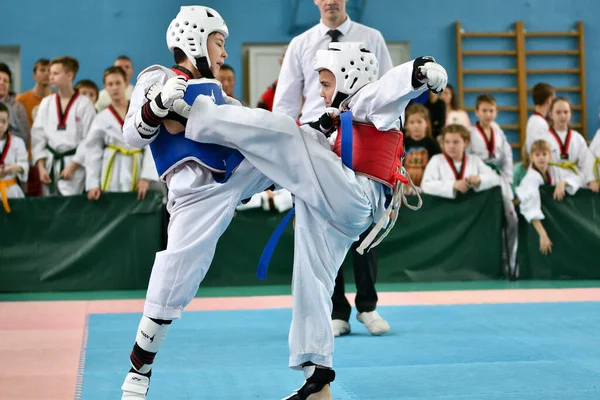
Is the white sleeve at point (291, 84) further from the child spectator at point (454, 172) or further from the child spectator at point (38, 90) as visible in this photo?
the child spectator at point (38, 90)

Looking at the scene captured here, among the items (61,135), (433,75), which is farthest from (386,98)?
(61,135)

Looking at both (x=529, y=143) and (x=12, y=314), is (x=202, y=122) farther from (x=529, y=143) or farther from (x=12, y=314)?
(x=529, y=143)

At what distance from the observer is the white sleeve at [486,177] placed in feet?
25.9

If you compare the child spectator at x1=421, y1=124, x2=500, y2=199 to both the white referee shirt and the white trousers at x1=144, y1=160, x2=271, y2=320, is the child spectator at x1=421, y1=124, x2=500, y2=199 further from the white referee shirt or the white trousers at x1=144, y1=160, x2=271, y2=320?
the white trousers at x1=144, y1=160, x2=271, y2=320

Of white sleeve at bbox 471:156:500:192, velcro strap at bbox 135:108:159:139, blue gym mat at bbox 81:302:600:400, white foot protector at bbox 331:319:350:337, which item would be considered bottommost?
blue gym mat at bbox 81:302:600:400

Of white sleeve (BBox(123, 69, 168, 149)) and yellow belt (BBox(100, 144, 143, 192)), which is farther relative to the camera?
yellow belt (BBox(100, 144, 143, 192))

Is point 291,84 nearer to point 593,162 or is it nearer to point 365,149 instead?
point 365,149

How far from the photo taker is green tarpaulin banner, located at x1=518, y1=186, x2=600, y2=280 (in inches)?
313

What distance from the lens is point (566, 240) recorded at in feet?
26.2

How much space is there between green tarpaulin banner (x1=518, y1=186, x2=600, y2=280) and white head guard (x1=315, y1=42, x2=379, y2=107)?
494 cm

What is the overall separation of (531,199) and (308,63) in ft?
12.2

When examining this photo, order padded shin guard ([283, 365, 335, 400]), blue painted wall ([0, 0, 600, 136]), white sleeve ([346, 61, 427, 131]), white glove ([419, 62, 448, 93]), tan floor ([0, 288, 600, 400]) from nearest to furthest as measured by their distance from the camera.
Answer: white glove ([419, 62, 448, 93]), white sleeve ([346, 61, 427, 131]), padded shin guard ([283, 365, 335, 400]), tan floor ([0, 288, 600, 400]), blue painted wall ([0, 0, 600, 136])

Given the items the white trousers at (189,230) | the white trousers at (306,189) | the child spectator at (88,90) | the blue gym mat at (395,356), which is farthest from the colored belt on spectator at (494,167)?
the white trousers at (189,230)

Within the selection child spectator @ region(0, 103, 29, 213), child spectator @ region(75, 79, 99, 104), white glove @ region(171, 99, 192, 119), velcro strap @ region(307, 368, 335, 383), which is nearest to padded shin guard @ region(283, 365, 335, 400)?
velcro strap @ region(307, 368, 335, 383)
